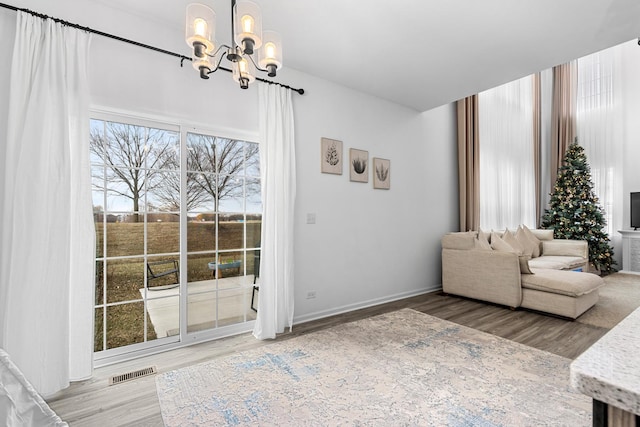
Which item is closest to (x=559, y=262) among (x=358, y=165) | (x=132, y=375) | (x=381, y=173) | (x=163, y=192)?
(x=381, y=173)

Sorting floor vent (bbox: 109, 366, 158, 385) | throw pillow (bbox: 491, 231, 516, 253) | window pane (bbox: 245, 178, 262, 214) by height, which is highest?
window pane (bbox: 245, 178, 262, 214)

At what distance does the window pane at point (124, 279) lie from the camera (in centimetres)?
255

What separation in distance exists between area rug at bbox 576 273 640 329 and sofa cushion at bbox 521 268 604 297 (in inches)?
11.7

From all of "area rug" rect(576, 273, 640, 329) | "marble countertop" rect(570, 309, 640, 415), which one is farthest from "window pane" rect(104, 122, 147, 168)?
"area rug" rect(576, 273, 640, 329)

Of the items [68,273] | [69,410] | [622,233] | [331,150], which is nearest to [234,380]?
[69,410]

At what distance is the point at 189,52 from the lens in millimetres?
2836

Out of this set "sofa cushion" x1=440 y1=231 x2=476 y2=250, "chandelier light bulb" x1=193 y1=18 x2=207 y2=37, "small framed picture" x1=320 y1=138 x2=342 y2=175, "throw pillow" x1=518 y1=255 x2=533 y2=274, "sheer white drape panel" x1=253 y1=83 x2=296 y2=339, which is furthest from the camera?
"sofa cushion" x1=440 y1=231 x2=476 y2=250

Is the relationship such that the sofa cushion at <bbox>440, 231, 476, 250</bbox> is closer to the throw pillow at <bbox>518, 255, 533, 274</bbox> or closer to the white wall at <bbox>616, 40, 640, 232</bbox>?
the throw pillow at <bbox>518, 255, 533, 274</bbox>

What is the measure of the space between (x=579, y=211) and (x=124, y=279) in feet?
26.3

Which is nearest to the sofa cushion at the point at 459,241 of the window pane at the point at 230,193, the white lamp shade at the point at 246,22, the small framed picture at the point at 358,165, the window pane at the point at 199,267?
the small framed picture at the point at 358,165

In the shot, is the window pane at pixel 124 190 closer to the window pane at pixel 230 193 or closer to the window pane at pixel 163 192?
the window pane at pixel 163 192

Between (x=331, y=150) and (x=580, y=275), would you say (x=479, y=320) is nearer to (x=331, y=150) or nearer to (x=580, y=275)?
(x=580, y=275)

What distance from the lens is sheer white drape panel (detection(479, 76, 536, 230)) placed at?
5777mm

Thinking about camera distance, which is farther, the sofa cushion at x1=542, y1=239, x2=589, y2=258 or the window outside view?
the sofa cushion at x1=542, y1=239, x2=589, y2=258
